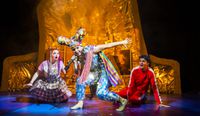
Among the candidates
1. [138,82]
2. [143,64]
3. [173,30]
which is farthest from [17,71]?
[173,30]

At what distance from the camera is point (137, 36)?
7184 mm

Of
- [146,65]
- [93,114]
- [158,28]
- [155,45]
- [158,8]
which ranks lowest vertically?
[93,114]

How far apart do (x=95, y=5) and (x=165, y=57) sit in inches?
92.5

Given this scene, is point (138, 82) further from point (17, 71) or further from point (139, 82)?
Result: point (17, 71)

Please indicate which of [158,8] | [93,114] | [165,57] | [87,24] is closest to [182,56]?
[165,57]

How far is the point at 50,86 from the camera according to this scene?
5.22m

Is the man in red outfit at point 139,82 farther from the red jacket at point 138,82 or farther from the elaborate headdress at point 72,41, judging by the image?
the elaborate headdress at point 72,41

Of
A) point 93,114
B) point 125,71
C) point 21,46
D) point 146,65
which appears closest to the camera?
point 93,114

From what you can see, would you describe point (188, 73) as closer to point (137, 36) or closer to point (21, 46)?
point (137, 36)

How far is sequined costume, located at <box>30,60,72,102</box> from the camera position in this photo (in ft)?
17.1

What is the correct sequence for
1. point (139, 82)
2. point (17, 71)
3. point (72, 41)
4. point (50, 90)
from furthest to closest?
point (17, 71) → point (50, 90) → point (139, 82) → point (72, 41)

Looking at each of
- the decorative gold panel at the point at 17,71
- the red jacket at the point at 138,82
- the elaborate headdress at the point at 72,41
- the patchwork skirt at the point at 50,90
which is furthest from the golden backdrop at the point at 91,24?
the elaborate headdress at the point at 72,41

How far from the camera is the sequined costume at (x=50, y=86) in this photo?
5.21 m

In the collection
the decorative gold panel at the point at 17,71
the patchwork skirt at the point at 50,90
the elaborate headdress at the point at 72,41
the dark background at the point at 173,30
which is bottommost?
the patchwork skirt at the point at 50,90
